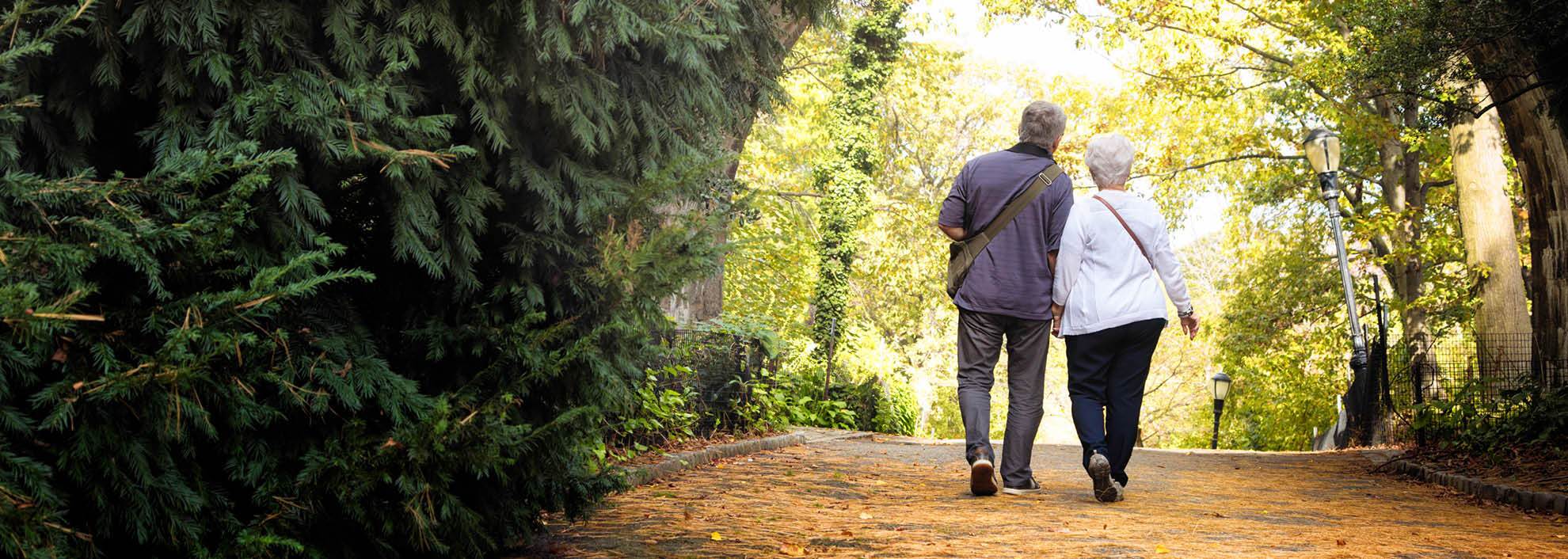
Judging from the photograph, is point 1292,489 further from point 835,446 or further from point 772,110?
point 772,110

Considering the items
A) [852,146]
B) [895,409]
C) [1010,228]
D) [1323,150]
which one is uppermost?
[852,146]

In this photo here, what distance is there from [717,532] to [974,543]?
1.03 meters

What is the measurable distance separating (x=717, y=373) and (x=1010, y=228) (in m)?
4.46

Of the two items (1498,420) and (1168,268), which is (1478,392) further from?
(1168,268)

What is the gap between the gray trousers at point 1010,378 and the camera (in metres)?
6.75

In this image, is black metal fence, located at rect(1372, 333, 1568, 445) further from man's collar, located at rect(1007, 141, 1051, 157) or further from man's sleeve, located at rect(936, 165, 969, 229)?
man's sleeve, located at rect(936, 165, 969, 229)

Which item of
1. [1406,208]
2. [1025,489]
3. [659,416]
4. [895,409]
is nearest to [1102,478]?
[1025,489]

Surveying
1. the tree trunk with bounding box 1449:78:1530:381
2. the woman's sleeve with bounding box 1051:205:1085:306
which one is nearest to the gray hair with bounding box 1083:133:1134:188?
the woman's sleeve with bounding box 1051:205:1085:306

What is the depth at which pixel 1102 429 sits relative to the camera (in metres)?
6.72

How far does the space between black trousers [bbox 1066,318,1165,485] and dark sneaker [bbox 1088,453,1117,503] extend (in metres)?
0.14

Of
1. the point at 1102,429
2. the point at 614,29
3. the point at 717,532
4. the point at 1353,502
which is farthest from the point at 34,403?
the point at 1353,502

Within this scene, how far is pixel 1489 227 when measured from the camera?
1502 cm

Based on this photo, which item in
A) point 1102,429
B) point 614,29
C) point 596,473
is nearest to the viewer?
point 614,29

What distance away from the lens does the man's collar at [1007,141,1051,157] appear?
6.96 m
